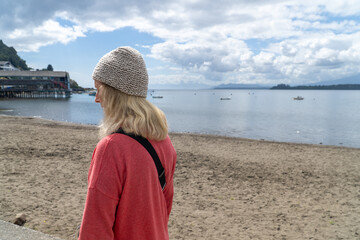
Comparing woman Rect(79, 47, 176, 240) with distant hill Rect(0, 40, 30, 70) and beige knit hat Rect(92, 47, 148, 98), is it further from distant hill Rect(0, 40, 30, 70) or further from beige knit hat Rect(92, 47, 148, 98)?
A: distant hill Rect(0, 40, 30, 70)

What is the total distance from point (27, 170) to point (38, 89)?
3431 inches

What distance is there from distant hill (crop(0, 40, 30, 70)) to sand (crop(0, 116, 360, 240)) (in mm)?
120731

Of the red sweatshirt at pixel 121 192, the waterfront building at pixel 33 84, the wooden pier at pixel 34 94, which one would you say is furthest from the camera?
the waterfront building at pixel 33 84

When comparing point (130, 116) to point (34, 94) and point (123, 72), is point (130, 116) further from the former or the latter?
point (34, 94)

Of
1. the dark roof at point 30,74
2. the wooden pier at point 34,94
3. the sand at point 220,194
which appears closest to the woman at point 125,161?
the sand at point 220,194

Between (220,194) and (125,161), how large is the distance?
6.20 m

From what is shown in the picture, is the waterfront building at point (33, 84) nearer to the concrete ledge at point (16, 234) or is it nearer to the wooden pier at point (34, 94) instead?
the wooden pier at point (34, 94)

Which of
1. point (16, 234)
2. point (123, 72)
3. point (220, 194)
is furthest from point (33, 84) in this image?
point (123, 72)

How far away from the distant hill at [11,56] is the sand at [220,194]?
121m

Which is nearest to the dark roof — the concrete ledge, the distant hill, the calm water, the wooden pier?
the wooden pier

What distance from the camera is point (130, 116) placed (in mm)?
1435

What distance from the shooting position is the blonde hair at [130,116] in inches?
55.5

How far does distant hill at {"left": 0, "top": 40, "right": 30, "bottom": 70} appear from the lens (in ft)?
367

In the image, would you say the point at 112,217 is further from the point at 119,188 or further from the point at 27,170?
the point at 27,170
